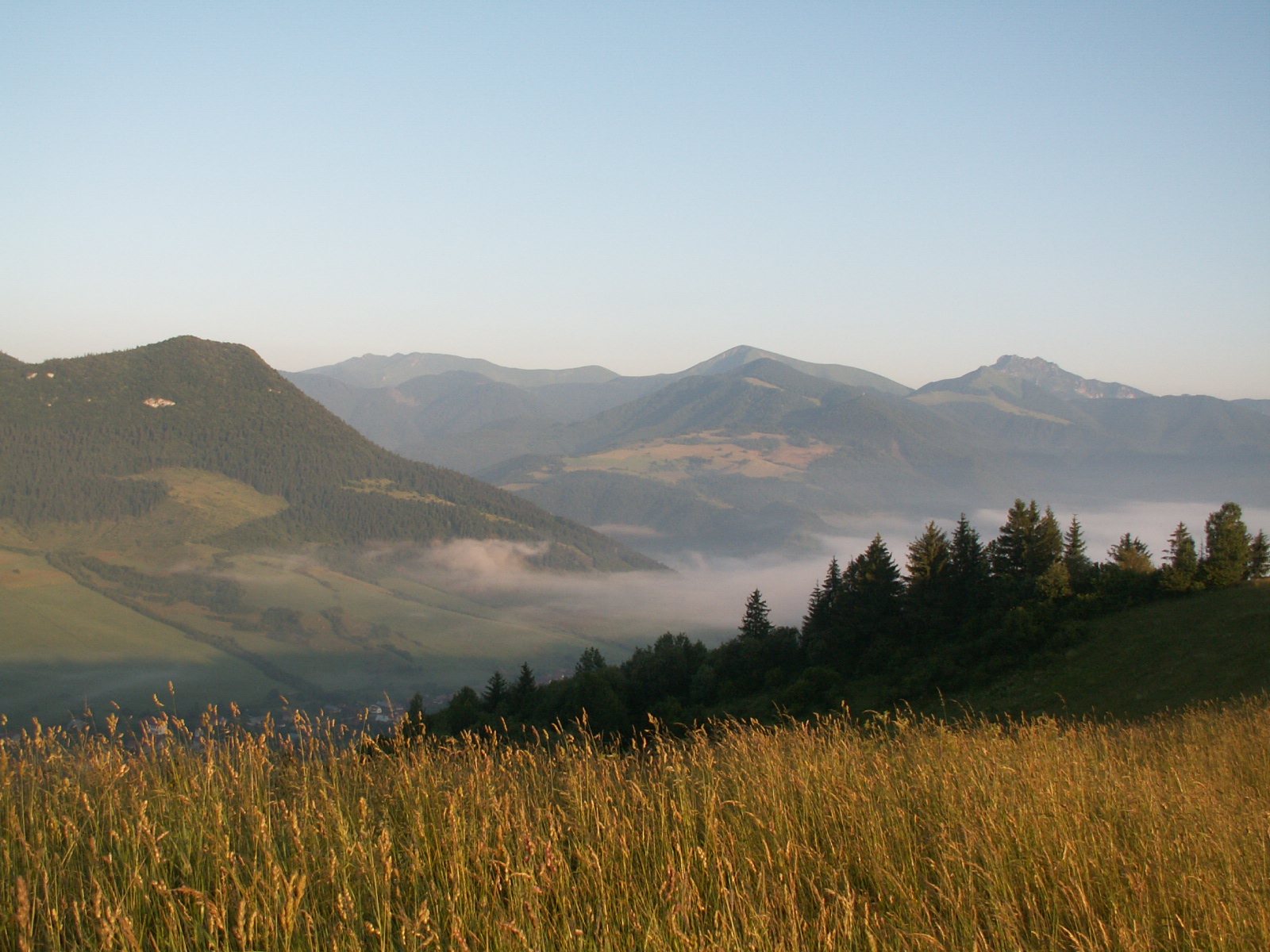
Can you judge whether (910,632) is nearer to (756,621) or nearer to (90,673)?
(756,621)

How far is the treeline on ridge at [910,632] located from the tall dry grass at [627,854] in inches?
1153

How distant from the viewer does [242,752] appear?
577 centimetres

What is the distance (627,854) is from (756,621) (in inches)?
2387

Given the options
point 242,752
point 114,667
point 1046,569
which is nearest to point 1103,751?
point 242,752

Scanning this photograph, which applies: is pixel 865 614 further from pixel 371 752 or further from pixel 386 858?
pixel 386 858

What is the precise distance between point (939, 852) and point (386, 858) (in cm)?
298

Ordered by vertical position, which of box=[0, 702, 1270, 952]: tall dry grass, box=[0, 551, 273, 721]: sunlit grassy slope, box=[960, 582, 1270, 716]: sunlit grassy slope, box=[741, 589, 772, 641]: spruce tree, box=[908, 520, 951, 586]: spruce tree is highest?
box=[0, 702, 1270, 952]: tall dry grass

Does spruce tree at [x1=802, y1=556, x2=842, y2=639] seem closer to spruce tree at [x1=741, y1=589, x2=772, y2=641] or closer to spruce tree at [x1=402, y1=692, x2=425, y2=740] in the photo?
spruce tree at [x1=741, y1=589, x2=772, y2=641]

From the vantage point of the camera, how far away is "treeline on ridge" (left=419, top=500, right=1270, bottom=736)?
38.1 meters

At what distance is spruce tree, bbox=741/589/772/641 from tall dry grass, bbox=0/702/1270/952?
53167 mm

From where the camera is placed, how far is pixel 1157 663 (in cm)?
2892

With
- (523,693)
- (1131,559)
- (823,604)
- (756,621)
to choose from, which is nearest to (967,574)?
(1131,559)

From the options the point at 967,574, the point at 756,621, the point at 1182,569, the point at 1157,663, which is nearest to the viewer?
the point at 1157,663

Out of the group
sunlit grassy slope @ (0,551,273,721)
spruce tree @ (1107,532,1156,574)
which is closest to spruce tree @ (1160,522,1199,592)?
spruce tree @ (1107,532,1156,574)
